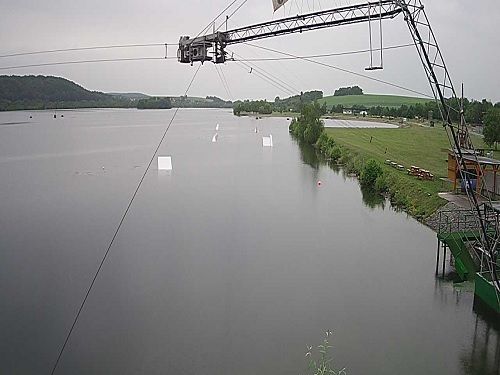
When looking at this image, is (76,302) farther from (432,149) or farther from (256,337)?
(432,149)

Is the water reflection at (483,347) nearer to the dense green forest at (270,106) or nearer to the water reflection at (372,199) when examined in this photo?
the water reflection at (372,199)

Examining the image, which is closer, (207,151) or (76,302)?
(76,302)

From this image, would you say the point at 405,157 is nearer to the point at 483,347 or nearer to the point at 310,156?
the point at 310,156

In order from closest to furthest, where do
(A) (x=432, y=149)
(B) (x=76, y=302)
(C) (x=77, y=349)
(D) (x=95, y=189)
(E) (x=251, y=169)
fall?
1. (C) (x=77, y=349)
2. (B) (x=76, y=302)
3. (D) (x=95, y=189)
4. (E) (x=251, y=169)
5. (A) (x=432, y=149)

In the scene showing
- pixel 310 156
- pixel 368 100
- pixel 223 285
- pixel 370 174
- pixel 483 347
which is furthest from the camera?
pixel 368 100

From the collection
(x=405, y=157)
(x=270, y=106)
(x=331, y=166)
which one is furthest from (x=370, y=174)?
(x=270, y=106)

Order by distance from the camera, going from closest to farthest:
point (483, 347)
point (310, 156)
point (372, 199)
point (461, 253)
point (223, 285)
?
point (483, 347), point (223, 285), point (461, 253), point (372, 199), point (310, 156)

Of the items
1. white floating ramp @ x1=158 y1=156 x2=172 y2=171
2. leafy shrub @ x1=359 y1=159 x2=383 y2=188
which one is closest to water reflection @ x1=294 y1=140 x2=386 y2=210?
leafy shrub @ x1=359 y1=159 x2=383 y2=188

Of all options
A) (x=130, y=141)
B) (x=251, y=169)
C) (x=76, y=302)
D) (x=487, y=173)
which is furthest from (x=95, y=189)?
(x=130, y=141)
